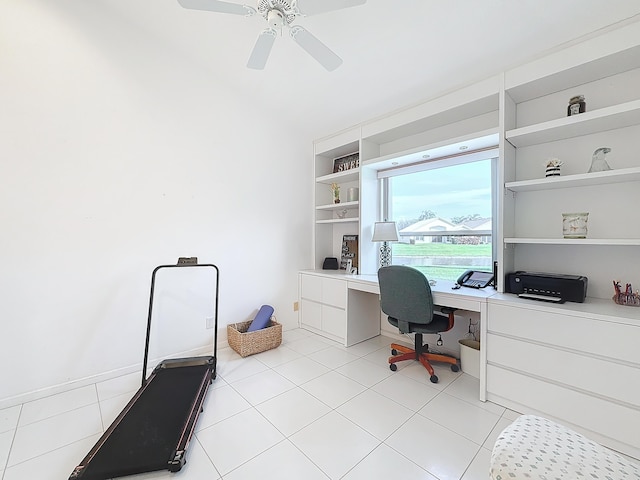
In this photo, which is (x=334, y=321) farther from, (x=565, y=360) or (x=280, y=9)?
(x=280, y=9)

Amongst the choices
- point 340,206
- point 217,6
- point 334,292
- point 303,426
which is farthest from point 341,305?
point 217,6

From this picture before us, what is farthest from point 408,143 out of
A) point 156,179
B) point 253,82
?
point 156,179

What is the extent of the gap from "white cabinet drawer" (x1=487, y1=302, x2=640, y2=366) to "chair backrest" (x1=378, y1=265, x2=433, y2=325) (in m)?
0.45

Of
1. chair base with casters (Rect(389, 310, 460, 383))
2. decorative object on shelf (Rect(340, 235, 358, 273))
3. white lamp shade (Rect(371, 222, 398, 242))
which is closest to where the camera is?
chair base with casters (Rect(389, 310, 460, 383))

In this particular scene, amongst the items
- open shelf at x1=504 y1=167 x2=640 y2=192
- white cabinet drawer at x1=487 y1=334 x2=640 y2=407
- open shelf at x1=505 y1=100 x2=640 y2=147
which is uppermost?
open shelf at x1=505 y1=100 x2=640 y2=147

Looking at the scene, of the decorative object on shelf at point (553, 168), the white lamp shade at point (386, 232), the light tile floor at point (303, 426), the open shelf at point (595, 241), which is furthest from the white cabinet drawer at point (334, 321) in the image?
the decorative object on shelf at point (553, 168)

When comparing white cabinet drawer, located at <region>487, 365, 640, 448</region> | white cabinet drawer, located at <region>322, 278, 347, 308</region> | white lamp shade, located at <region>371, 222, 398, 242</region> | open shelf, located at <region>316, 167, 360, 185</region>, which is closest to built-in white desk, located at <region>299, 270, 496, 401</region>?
white cabinet drawer, located at <region>322, 278, 347, 308</region>

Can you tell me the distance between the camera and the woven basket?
103 inches

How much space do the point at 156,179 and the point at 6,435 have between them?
1.95 metres

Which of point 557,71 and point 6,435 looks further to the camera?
point 557,71

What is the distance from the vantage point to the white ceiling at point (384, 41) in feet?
5.55

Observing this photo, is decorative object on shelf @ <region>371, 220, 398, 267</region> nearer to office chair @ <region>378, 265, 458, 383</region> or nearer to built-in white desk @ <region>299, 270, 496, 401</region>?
built-in white desk @ <region>299, 270, 496, 401</region>

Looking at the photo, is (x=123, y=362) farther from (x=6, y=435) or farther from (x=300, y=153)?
(x=300, y=153)

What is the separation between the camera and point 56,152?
197 cm
